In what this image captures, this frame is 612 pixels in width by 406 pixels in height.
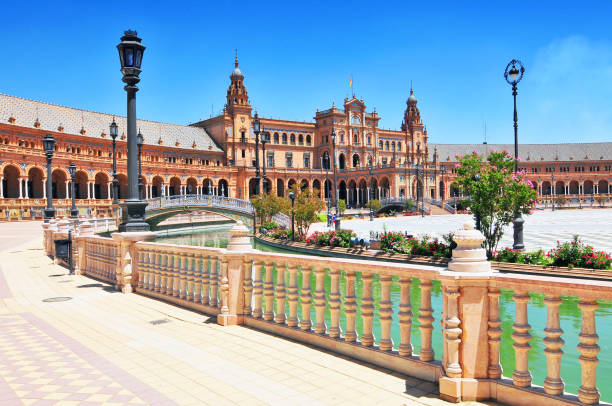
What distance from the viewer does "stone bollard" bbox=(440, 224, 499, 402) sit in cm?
429

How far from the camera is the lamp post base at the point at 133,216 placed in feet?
34.2

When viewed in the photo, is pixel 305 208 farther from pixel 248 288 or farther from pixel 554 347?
pixel 554 347

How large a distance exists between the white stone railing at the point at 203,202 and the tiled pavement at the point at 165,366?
33.2 m

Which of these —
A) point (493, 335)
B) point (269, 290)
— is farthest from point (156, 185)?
point (493, 335)

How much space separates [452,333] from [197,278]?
5336 mm

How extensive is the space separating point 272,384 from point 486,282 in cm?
246

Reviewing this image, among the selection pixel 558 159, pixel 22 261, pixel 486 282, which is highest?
pixel 558 159

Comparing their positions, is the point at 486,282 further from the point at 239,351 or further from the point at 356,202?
the point at 356,202

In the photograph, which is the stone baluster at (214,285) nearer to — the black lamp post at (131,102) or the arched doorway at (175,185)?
the black lamp post at (131,102)

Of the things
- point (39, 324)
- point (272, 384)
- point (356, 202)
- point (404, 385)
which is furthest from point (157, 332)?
point (356, 202)

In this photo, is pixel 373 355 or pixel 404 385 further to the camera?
pixel 373 355

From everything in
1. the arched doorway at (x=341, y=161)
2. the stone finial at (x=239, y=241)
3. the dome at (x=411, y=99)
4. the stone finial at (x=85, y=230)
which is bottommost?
the stone finial at (x=85, y=230)

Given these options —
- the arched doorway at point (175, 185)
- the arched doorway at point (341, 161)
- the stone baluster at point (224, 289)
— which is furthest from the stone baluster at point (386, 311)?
the arched doorway at point (341, 161)

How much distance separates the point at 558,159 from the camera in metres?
106
